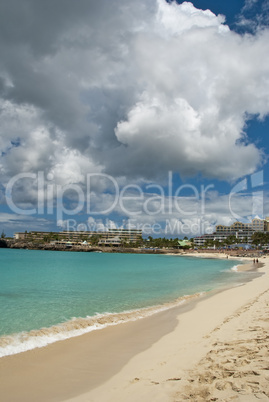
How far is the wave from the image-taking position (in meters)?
8.59

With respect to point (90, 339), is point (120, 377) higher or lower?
higher

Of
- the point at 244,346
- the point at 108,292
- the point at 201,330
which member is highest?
the point at 244,346

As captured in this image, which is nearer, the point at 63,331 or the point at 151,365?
the point at 151,365

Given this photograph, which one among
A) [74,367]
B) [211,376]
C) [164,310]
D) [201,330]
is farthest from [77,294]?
[211,376]

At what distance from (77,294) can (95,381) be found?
13431 mm

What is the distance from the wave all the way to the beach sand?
1.58ft

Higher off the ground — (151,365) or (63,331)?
(151,365)

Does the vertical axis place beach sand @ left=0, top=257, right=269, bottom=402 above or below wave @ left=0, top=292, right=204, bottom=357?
above

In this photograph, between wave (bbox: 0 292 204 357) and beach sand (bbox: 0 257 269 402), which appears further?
wave (bbox: 0 292 204 357)

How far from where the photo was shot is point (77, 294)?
19.0 metres

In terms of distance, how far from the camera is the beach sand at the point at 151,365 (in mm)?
4719

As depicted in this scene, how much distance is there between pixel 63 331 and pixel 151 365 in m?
4.81

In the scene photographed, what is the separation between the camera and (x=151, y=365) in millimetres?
6637

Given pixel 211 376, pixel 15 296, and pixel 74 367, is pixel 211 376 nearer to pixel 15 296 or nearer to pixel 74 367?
pixel 74 367
